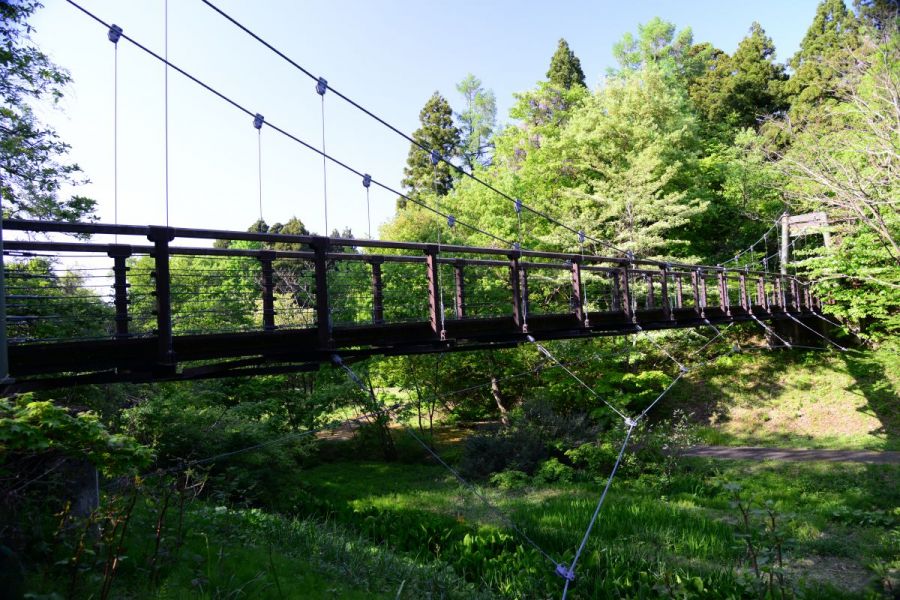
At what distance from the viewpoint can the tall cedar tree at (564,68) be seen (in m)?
24.9

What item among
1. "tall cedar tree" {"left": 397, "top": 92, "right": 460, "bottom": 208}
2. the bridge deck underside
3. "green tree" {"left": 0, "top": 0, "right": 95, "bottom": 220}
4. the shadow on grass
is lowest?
the shadow on grass

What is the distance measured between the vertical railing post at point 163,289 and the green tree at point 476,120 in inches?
1062

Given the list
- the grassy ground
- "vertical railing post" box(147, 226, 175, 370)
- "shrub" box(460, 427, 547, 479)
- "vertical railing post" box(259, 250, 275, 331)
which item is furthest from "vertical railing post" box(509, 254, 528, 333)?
the grassy ground

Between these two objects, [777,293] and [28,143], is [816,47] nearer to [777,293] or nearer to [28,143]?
[777,293]

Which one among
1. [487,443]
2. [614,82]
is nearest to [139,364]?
[487,443]

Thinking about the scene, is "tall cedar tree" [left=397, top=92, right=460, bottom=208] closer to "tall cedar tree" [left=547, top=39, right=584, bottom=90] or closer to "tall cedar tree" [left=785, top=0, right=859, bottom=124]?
"tall cedar tree" [left=547, top=39, right=584, bottom=90]

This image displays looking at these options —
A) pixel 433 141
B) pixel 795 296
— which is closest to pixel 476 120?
pixel 433 141

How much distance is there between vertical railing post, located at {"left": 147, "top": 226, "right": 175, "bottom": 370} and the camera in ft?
12.5

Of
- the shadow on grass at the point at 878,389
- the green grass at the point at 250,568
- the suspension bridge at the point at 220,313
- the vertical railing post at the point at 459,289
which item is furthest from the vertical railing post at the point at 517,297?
the shadow on grass at the point at 878,389

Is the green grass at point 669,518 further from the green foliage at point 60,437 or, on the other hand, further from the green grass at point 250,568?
the green foliage at point 60,437

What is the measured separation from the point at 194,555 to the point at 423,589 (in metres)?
1.64

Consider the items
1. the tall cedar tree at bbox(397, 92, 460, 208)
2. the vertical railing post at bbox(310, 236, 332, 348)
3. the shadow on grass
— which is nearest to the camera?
the vertical railing post at bbox(310, 236, 332, 348)

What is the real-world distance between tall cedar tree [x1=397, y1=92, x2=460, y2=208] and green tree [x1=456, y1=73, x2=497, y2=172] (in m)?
0.54

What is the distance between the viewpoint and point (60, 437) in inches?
102
